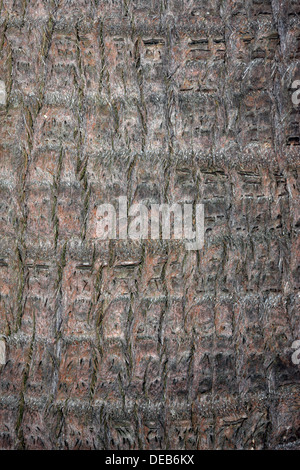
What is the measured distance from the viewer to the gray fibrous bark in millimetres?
1038

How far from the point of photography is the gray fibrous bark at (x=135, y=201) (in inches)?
40.9

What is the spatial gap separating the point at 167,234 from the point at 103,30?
1.50ft

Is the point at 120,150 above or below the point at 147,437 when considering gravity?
above

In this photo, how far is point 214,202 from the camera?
105cm

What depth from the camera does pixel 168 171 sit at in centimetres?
104

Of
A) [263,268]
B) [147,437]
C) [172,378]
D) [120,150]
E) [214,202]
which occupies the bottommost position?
[147,437]

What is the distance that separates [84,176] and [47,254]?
0.18 metres

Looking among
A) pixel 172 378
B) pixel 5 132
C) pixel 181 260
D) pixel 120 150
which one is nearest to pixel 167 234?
pixel 181 260

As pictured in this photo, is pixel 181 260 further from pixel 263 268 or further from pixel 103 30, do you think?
pixel 103 30

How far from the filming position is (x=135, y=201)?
1.04m

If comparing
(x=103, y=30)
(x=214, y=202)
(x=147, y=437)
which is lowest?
(x=147, y=437)

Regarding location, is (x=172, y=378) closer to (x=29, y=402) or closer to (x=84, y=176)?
(x=29, y=402)

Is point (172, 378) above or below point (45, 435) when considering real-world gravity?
above

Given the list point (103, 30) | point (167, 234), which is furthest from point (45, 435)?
point (103, 30)
